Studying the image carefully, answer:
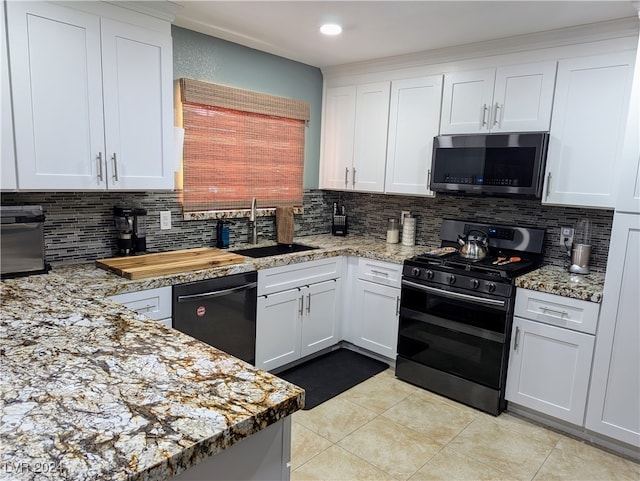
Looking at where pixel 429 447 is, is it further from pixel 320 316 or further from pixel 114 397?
pixel 114 397

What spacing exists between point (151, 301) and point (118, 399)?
1.40 metres

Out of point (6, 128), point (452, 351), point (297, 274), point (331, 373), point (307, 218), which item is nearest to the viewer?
point (6, 128)

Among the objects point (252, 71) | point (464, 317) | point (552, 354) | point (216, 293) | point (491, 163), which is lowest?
point (552, 354)

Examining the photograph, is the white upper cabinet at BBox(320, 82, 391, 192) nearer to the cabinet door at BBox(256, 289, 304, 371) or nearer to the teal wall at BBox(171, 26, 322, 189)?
the teal wall at BBox(171, 26, 322, 189)

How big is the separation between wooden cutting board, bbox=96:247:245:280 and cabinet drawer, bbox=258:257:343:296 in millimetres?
230

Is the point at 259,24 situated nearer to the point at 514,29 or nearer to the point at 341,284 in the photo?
the point at 514,29

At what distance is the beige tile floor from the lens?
2191 mm

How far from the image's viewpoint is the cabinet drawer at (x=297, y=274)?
2900 millimetres

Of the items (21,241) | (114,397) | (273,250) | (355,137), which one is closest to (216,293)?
(273,250)

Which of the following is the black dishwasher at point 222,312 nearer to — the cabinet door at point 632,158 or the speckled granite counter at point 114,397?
the speckled granite counter at point 114,397

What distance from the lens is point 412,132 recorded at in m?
3.34

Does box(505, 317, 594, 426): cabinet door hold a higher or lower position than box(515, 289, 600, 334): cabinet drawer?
lower

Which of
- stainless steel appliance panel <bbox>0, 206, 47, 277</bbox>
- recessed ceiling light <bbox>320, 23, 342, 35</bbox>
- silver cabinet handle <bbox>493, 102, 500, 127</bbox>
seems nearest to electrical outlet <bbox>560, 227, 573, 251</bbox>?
silver cabinet handle <bbox>493, 102, 500, 127</bbox>

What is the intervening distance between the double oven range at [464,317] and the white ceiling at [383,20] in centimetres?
133
